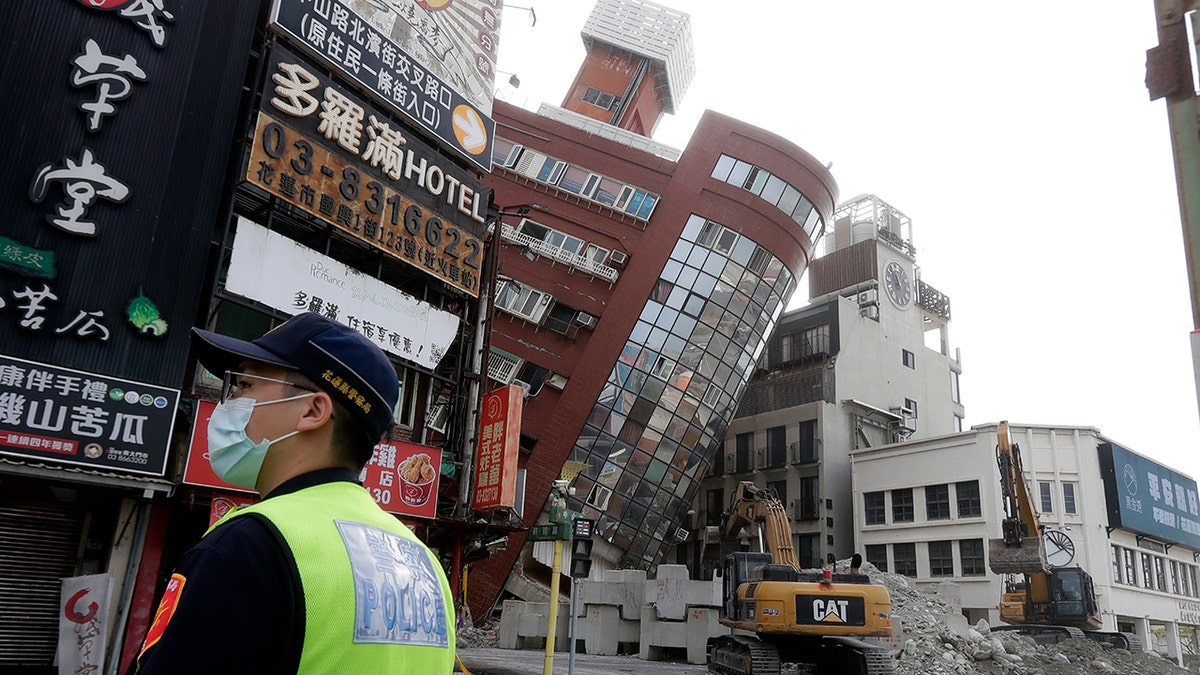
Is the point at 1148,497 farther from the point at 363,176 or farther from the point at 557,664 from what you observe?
the point at 363,176

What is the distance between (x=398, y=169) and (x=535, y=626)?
52.6 feet

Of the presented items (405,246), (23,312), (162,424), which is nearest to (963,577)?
A: (405,246)

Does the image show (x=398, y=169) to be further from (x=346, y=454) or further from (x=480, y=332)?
(x=346, y=454)

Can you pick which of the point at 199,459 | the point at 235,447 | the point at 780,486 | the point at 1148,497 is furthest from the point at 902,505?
the point at 235,447

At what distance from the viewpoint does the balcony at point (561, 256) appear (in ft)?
111

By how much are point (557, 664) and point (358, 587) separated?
2120cm

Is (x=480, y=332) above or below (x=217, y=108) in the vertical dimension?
below

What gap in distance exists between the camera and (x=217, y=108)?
1531 cm

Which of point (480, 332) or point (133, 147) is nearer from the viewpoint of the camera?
point (133, 147)

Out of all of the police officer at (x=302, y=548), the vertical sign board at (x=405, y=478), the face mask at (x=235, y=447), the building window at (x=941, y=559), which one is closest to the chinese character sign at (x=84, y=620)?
the vertical sign board at (x=405, y=478)

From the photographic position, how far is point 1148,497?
42.9 m

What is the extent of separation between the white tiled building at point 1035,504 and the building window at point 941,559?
0.05 meters

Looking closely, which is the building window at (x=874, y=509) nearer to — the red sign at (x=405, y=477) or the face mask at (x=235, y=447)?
Result: the red sign at (x=405, y=477)

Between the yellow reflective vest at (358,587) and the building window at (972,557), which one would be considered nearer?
the yellow reflective vest at (358,587)
